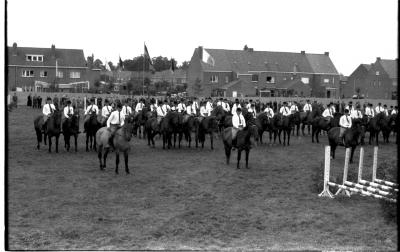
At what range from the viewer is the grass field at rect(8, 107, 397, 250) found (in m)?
9.38

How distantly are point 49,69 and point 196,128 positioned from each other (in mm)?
54450

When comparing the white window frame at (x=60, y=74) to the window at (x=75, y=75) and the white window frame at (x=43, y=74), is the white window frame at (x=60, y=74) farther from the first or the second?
the white window frame at (x=43, y=74)

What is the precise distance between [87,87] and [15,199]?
2548 inches

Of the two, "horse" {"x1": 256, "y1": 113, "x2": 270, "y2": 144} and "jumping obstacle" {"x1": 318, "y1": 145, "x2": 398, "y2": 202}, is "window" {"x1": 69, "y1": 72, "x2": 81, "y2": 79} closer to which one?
"horse" {"x1": 256, "y1": 113, "x2": 270, "y2": 144}

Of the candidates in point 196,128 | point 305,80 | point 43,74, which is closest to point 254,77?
point 305,80

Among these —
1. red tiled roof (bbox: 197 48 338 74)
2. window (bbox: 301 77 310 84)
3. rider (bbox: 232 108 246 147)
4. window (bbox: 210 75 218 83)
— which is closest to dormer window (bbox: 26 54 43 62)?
red tiled roof (bbox: 197 48 338 74)

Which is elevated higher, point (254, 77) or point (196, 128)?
point (254, 77)

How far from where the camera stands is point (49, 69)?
73.4m

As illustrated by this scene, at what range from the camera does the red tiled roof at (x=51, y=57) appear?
232 feet

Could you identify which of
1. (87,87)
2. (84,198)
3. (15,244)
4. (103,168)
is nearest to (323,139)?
(103,168)

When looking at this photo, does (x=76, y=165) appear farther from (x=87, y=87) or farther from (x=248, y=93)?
(x=248, y=93)

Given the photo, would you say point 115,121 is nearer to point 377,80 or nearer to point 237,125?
point 237,125

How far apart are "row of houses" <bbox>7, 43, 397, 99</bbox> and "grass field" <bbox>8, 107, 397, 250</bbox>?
5557 centimetres

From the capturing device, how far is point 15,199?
12672mm
